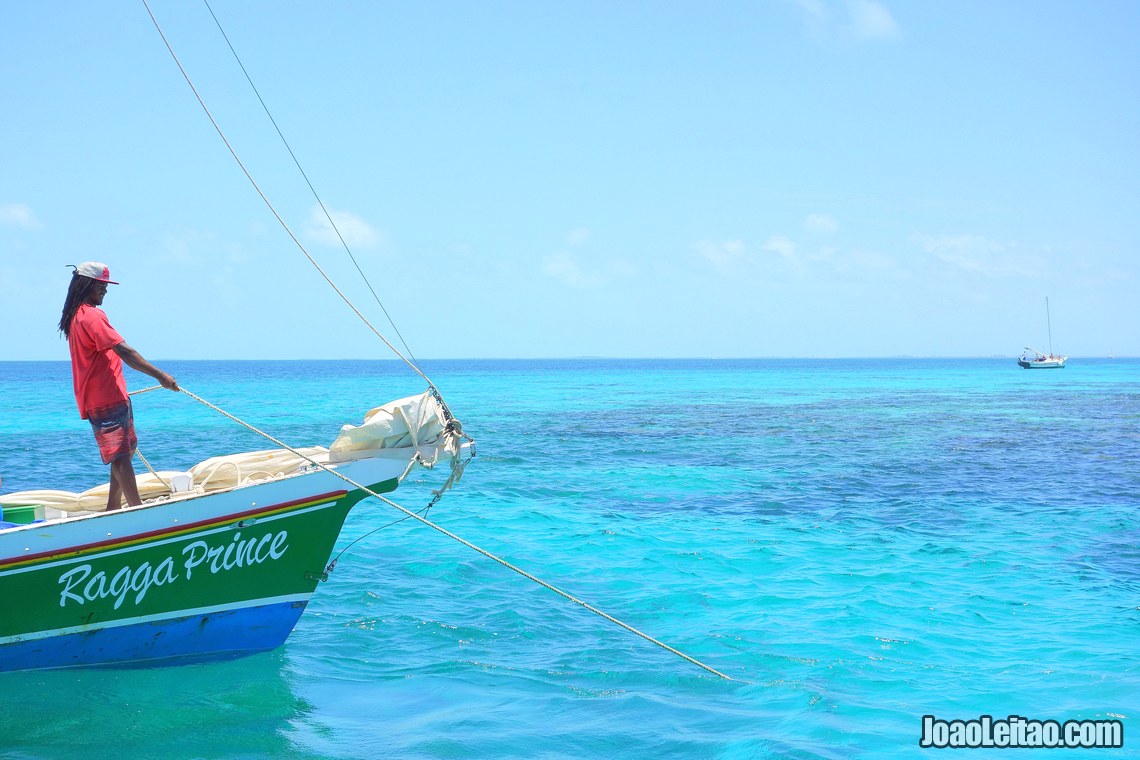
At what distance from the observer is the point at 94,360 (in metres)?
5.65

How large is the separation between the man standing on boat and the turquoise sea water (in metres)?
1.82

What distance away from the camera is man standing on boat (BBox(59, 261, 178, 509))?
219 inches

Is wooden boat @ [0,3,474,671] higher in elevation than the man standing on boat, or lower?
lower

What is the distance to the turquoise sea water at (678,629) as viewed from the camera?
574cm

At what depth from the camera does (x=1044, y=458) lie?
1959cm

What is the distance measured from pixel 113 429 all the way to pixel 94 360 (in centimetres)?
48

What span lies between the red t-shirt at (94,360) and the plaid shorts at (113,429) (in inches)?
1.7

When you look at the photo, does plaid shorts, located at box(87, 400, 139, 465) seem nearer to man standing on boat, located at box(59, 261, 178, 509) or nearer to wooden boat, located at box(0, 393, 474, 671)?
man standing on boat, located at box(59, 261, 178, 509)

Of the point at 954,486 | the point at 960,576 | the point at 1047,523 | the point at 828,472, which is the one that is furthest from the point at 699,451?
the point at 960,576

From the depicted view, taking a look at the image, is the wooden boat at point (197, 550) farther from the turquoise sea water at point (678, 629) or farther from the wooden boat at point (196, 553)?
the turquoise sea water at point (678, 629)

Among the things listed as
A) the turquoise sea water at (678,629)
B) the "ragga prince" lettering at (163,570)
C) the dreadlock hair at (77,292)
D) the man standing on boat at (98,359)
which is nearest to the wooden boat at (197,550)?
the "ragga prince" lettering at (163,570)

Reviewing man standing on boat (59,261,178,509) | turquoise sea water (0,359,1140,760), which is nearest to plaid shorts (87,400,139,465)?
man standing on boat (59,261,178,509)

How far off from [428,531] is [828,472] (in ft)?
29.7

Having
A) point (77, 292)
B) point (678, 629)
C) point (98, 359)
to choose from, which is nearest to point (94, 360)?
point (98, 359)
